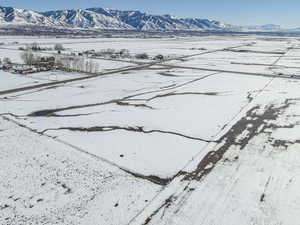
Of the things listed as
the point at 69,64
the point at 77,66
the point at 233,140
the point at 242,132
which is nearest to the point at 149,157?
the point at 233,140

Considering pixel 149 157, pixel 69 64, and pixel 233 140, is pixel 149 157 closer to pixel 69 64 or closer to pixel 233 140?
pixel 233 140

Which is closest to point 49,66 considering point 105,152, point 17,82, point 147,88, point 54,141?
point 17,82

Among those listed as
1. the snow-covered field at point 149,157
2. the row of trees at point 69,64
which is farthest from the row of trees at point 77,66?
the snow-covered field at point 149,157

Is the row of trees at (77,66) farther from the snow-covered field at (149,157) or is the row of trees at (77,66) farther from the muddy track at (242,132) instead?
the muddy track at (242,132)

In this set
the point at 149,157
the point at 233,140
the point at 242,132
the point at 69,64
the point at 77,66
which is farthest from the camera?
the point at 69,64

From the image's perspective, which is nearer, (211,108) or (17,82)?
(211,108)

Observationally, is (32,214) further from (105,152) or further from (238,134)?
(238,134)

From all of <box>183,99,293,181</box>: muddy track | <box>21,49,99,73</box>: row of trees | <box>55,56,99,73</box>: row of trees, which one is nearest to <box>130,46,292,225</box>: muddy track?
<box>183,99,293,181</box>: muddy track

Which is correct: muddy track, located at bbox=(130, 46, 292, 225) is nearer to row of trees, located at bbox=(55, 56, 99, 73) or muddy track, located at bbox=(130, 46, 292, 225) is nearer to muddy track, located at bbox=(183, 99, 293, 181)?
muddy track, located at bbox=(183, 99, 293, 181)
